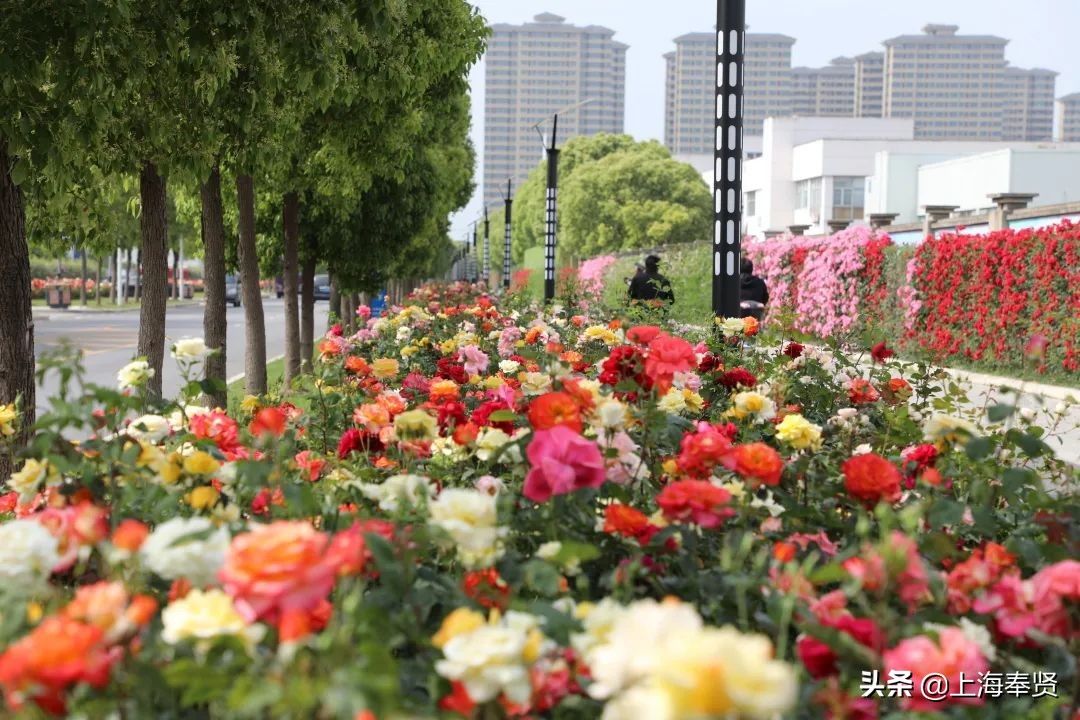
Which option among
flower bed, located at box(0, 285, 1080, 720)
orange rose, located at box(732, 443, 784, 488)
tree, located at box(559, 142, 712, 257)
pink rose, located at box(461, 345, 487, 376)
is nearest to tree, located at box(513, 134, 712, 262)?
tree, located at box(559, 142, 712, 257)

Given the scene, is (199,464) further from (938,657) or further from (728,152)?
(728,152)

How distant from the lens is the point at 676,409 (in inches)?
153

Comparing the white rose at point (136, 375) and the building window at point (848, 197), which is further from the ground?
the building window at point (848, 197)

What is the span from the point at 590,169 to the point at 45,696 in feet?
263

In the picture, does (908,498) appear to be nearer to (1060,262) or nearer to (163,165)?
(163,165)

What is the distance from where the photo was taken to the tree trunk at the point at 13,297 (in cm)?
683

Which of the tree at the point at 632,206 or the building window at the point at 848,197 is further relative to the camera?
the building window at the point at 848,197

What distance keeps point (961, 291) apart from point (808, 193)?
214 feet

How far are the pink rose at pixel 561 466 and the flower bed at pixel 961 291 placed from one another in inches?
471

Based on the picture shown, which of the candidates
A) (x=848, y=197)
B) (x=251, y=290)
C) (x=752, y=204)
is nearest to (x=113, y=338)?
(x=251, y=290)

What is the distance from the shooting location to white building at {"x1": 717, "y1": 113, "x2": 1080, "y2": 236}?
195 feet

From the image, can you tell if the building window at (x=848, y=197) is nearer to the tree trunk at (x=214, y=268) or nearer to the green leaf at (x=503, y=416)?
the tree trunk at (x=214, y=268)

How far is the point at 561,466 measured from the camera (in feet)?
8.21

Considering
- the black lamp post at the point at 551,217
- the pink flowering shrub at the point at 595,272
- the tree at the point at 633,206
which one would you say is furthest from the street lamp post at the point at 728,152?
the tree at the point at 633,206
